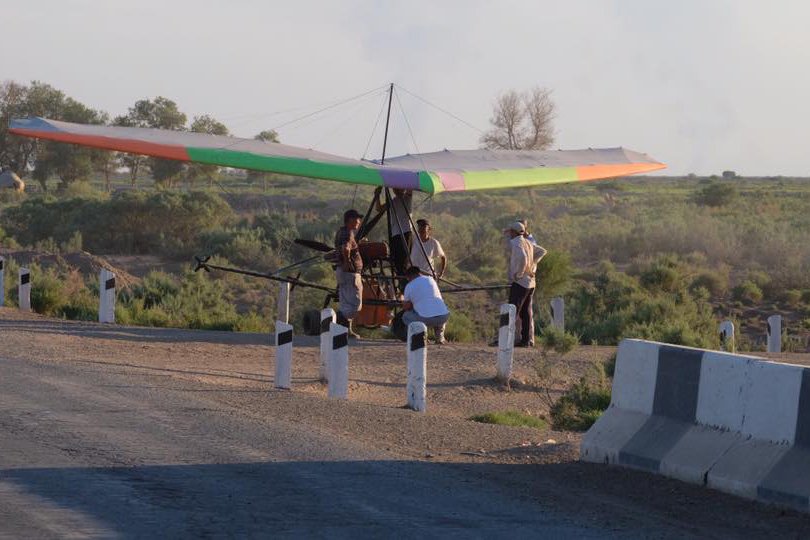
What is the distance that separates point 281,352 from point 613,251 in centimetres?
3090

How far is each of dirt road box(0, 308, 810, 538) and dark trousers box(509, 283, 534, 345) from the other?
15.1 feet

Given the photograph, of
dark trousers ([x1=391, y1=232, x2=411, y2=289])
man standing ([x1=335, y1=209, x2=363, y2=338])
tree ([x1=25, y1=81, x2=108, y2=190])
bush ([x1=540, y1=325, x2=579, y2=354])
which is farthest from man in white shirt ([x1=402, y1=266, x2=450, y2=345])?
tree ([x1=25, y1=81, x2=108, y2=190])

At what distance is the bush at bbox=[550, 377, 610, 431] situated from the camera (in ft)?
44.0

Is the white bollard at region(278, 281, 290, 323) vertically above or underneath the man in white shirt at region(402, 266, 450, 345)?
underneath

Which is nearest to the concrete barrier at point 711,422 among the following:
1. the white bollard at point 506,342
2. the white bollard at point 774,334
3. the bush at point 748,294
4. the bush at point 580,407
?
the bush at point 580,407

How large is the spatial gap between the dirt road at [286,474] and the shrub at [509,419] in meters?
0.65

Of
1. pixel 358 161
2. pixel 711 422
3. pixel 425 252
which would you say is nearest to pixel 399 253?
pixel 425 252

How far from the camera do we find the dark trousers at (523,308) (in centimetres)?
1828

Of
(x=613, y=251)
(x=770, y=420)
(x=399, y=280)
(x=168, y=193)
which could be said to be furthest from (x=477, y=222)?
(x=770, y=420)

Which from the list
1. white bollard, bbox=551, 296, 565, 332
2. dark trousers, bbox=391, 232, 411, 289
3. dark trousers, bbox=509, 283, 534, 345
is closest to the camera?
dark trousers, bbox=509, 283, 534, 345

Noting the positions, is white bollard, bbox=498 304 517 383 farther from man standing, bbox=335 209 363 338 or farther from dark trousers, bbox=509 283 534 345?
man standing, bbox=335 209 363 338

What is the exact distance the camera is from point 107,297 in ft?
68.7

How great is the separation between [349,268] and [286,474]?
8.97 metres

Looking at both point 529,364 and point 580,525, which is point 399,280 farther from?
point 580,525
